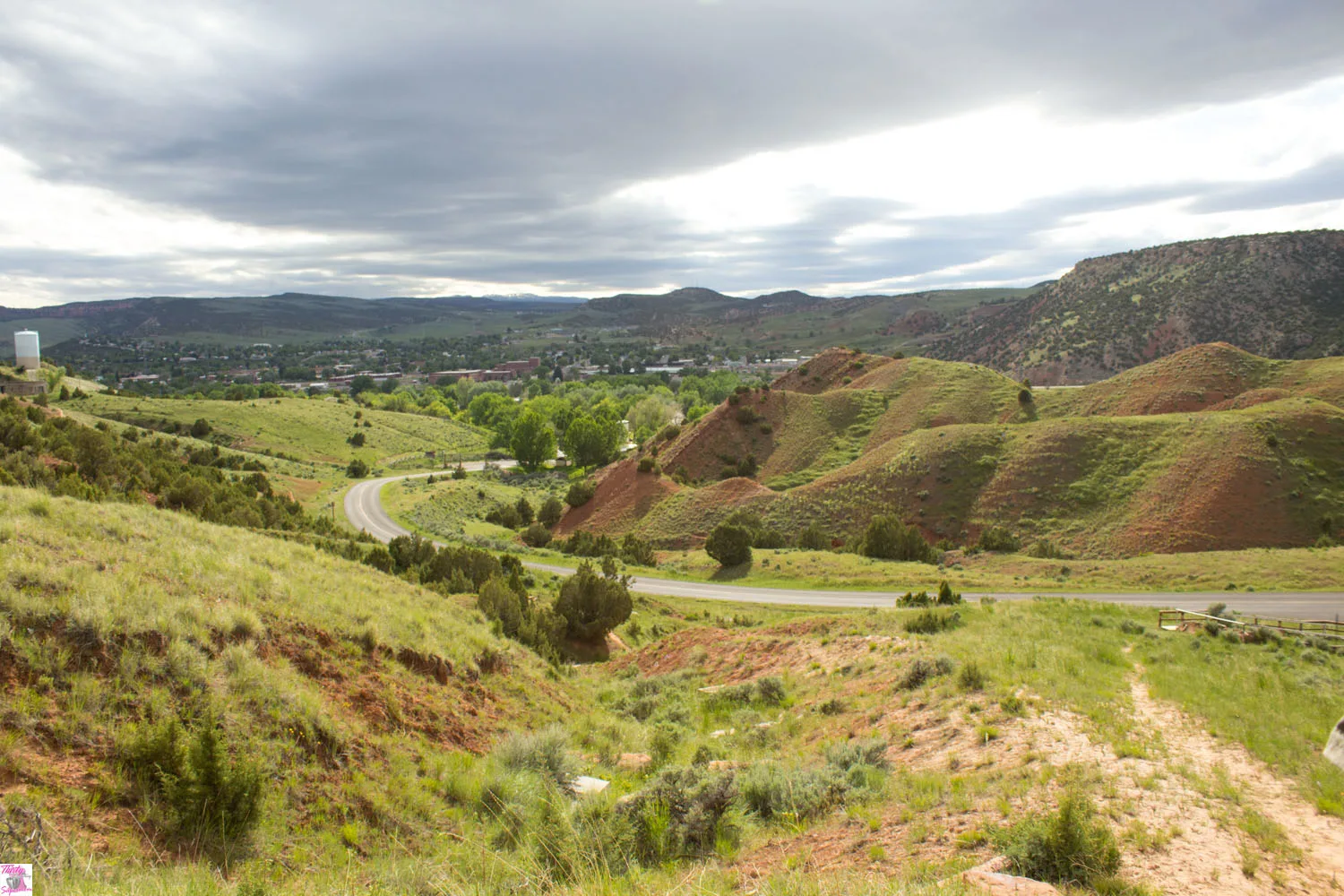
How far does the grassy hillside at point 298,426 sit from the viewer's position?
77562 millimetres

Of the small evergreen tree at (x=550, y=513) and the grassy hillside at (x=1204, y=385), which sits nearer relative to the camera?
the small evergreen tree at (x=550, y=513)

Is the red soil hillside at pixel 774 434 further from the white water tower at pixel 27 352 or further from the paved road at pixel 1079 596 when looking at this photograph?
the white water tower at pixel 27 352

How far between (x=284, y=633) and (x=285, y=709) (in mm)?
1906

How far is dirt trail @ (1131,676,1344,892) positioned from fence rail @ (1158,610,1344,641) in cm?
844

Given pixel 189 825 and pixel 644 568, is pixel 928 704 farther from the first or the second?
pixel 644 568

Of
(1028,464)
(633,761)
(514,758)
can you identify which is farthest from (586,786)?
(1028,464)

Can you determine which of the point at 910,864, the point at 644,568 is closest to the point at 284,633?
the point at 910,864

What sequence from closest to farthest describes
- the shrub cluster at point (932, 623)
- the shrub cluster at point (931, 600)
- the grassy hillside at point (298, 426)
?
the shrub cluster at point (932, 623) → the shrub cluster at point (931, 600) → the grassy hillside at point (298, 426)

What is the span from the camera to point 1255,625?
17.0 metres

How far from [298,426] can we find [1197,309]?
132069 mm

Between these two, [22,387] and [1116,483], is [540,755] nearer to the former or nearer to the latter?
[1116,483]

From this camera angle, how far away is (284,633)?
980 centimetres
